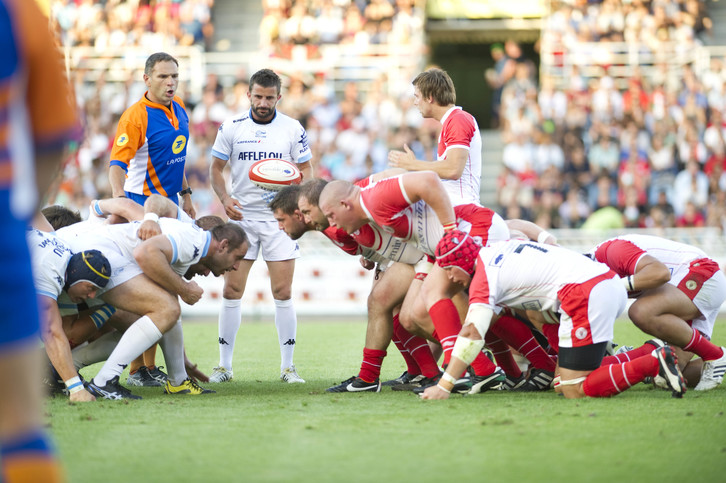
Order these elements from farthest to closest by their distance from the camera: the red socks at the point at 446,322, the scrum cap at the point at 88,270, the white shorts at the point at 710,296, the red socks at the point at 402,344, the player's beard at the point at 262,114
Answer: the player's beard at the point at 262,114, the red socks at the point at 402,344, the white shorts at the point at 710,296, the scrum cap at the point at 88,270, the red socks at the point at 446,322

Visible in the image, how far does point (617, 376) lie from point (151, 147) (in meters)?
4.37

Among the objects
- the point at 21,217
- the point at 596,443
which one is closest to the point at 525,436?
the point at 596,443

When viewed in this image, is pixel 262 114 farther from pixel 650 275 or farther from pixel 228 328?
pixel 650 275

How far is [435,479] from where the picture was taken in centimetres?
347

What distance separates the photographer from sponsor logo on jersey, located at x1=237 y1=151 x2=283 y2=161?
25.7 feet

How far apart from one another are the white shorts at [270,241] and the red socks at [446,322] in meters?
2.33

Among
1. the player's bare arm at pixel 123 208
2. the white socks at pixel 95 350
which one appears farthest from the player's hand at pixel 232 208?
the white socks at pixel 95 350

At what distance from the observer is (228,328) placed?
779cm

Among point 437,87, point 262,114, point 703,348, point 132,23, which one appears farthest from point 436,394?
point 132,23

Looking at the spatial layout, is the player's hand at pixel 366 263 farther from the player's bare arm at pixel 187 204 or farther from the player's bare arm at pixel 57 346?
the player's bare arm at pixel 57 346

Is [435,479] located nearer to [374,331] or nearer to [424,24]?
[374,331]

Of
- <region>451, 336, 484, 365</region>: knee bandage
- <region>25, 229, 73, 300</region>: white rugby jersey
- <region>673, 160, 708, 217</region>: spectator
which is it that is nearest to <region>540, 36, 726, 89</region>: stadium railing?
<region>673, 160, 708, 217</region>: spectator

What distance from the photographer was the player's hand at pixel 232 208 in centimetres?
779

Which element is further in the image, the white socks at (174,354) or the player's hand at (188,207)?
the player's hand at (188,207)
